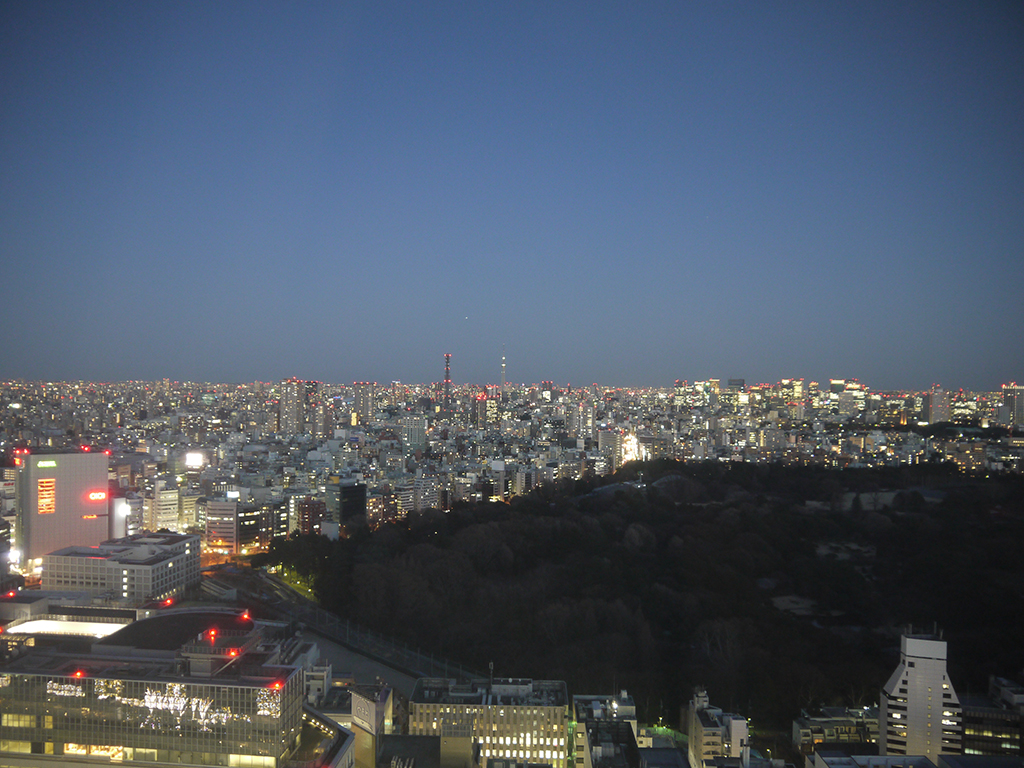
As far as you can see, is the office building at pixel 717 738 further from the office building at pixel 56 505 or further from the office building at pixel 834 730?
the office building at pixel 56 505

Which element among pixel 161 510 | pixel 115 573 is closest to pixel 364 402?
pixel 161 510

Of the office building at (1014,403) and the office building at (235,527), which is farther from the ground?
the office building at (1014,403)

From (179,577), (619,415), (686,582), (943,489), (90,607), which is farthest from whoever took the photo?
(619,415)

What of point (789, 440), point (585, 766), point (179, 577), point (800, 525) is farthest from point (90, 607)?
point (789, 440)

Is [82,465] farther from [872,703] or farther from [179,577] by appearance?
[872,703]

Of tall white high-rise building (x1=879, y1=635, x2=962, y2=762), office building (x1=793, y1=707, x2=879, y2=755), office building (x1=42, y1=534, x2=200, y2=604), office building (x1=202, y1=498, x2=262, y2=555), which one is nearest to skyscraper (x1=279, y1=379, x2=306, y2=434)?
office building (x1=202, y1=498, x2=262, y2=555)

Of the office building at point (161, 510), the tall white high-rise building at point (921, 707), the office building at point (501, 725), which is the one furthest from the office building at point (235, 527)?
the tall white high-rise building at point (921, 707)
